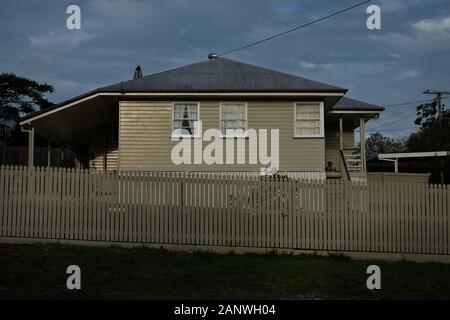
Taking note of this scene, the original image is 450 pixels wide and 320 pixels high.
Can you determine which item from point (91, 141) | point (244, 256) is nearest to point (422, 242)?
point (244, 256)

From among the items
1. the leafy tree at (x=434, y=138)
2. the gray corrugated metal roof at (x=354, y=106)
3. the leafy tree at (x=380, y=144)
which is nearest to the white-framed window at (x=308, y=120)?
the gray corrugated metal roof at (x=354, y=106)

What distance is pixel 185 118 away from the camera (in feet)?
64.4

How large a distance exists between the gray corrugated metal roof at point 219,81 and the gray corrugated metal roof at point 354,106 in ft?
12.1

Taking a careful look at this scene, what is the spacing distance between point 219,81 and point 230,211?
27.6 feet

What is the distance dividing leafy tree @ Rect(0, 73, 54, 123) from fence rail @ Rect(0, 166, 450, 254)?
122 feet

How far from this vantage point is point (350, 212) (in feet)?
41.4

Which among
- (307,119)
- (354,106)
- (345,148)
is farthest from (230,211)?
(345,148)

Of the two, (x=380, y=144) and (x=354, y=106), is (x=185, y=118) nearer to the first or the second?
(x=354, y=106)

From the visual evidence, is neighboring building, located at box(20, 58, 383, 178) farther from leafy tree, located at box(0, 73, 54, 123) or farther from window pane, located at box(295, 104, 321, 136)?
leafy tree, located at box(0, 73, 54, 123)

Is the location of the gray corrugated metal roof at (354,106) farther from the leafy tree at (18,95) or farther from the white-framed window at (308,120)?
the leafy tree at (18,95)

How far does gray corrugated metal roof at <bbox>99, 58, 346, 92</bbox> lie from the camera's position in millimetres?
19172

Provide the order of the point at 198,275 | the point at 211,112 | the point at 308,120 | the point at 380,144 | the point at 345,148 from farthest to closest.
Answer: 1. the point at 380,144
2. the point at 345,148
3. the point at 308,120
4. the point at 211,112
5. the point at 198,275
